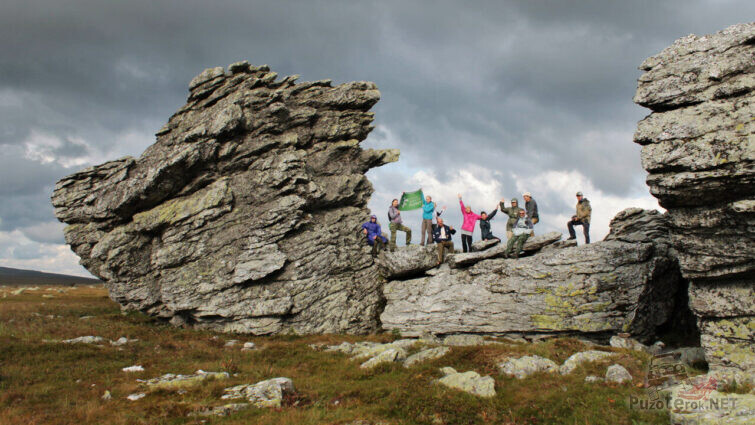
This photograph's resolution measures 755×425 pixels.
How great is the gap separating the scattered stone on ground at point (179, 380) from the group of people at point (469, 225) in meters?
18.5

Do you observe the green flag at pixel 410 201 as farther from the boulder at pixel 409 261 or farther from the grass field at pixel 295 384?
the grass field at pixel 295 384

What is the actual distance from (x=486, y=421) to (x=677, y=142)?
569 inches

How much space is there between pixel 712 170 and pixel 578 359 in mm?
9811

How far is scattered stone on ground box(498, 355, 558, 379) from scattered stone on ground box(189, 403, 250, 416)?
37.2 feet

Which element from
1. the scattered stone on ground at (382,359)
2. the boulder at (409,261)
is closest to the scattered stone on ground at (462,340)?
the boulder at (409,261)

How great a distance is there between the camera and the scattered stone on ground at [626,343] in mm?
22297

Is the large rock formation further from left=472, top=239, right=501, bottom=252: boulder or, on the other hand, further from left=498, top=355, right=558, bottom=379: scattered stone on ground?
left=472, top=239, right=501, bottom=252: boulder

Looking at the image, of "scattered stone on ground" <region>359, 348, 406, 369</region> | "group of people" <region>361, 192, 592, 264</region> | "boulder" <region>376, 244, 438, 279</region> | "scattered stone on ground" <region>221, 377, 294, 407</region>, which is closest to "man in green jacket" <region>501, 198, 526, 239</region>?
"group of people" <region>361, 192, 592, 264</region>

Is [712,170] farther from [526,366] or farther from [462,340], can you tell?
[462,340]

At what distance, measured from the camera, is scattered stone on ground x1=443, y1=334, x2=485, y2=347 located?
26.4 m

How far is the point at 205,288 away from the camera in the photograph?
1181 inches

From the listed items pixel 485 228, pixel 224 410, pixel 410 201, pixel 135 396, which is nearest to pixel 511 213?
pixel 485 228

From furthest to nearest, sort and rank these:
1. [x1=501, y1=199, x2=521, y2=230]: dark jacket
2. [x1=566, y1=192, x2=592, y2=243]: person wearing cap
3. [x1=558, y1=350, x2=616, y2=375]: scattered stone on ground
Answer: [x1=501, y1=199, x2=521, y2=230]: dark jacket, [x1=566, y1=192, x2=592, y2=243]: person wearing cap, [x1=558, y1=350, x2=616, y2=375]: scattered stone on ground

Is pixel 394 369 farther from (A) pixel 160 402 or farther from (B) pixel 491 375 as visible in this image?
(A) pixel 160 402
